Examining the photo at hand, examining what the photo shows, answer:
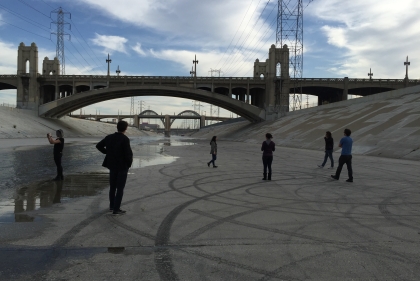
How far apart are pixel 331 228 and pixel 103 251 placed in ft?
12.3

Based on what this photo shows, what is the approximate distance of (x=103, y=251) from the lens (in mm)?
4398

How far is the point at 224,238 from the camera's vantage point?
5.04 metres

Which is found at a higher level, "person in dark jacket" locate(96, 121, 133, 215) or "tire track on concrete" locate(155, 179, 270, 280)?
"person in dark jacket" locate(96, 121, 133, 215)

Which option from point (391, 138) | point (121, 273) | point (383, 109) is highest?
point (383, 109)

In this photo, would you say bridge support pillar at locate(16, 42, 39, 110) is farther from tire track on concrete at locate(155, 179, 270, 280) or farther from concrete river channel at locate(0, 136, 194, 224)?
tire track on concrete at locate(155, 179, 270, 280)

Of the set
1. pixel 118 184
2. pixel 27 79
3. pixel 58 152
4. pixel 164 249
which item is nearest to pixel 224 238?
pixel 164 249

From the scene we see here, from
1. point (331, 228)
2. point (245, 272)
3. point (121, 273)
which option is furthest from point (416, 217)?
point (121, 273)

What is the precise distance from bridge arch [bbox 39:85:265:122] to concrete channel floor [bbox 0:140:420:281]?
58019 mm

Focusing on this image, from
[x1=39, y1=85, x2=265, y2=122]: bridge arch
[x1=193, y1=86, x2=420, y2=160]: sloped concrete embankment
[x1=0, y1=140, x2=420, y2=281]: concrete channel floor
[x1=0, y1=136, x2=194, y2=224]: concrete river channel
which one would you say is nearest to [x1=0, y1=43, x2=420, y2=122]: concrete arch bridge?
[x1=39, y1=85, x2=265, y2=122]: bridge arch

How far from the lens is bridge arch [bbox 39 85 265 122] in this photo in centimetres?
6538

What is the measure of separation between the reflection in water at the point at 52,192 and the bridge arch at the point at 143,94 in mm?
55475

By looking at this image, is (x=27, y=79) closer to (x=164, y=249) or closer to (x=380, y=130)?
(x=380, y=130)

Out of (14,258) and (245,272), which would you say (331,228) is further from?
(14,258)

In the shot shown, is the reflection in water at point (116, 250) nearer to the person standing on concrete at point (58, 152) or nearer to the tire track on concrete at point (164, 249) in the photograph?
the tire track on concrete at point (164, 249)
